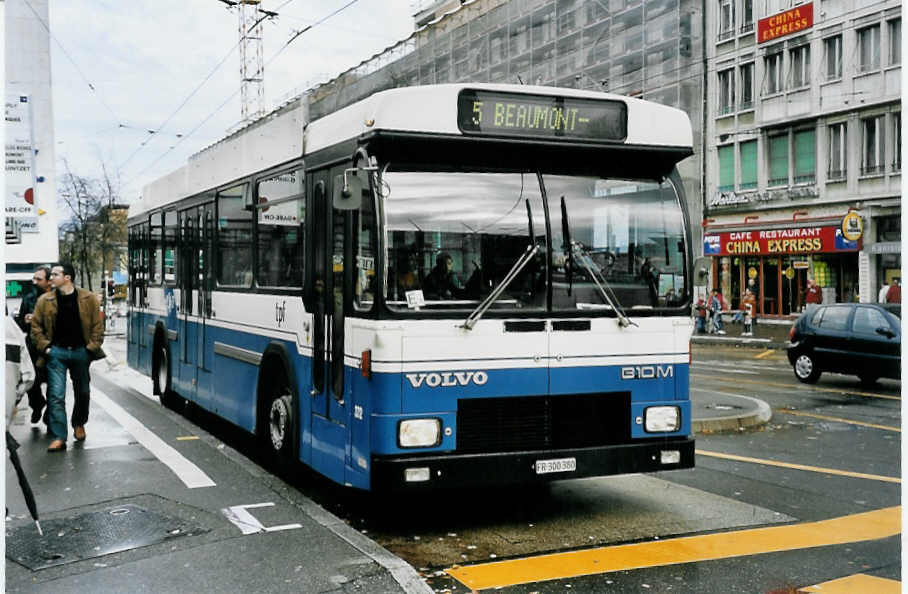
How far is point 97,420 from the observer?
486 inches

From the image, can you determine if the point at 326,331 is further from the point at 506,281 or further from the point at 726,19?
the point at 726,19

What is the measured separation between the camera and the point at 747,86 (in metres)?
40.1

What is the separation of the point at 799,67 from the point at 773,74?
52.2 inches

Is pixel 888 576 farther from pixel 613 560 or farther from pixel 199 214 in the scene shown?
pixel 199 214

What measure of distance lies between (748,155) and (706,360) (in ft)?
61.2

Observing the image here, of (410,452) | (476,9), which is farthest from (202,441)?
(476,9)

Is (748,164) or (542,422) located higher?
(748,164)

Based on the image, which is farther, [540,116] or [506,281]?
[540,116]

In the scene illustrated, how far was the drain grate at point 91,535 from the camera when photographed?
20.4ft

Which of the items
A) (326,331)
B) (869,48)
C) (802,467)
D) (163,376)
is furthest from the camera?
(869,48)

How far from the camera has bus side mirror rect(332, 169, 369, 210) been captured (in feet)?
21.0

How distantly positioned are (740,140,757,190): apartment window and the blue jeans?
33845 mm

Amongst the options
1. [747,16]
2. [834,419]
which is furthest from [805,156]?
[834,419]

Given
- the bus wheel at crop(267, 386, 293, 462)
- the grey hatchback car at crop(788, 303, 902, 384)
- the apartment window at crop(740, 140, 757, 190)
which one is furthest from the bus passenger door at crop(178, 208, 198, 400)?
the apartment window at crop(740, 140, 757, 190)
